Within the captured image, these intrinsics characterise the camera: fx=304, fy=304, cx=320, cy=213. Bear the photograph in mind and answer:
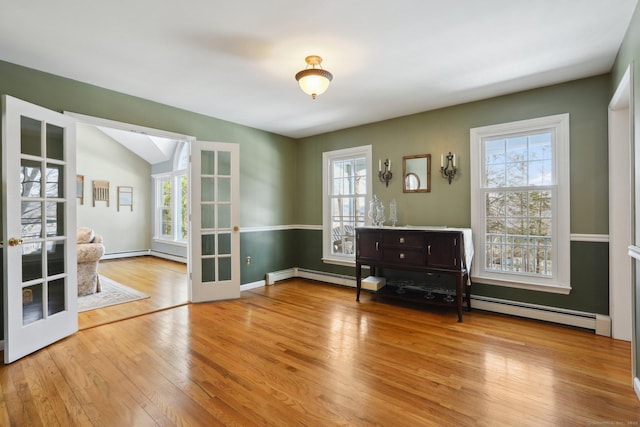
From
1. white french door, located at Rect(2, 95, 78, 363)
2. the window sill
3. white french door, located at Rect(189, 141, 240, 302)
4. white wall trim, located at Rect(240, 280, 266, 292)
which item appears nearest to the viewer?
white french door, located at Rect(2, 95, 78, 363)

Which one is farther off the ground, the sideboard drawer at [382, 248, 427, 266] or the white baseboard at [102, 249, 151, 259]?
the sideboard drawer at [382, 248, 427, 266]

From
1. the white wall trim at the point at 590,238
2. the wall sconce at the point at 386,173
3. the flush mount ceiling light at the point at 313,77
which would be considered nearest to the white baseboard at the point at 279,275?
the wall sconce at the point at 386,173

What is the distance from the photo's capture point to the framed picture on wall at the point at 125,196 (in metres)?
7.48

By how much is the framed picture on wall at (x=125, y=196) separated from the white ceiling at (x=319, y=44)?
505 cm

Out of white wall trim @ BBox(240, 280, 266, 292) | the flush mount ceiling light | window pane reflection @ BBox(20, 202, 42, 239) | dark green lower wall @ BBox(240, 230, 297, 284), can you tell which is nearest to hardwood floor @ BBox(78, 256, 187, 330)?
white wall trim @ BBox(240, 280, 266, 292)

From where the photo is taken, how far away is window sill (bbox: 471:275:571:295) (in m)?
3.11

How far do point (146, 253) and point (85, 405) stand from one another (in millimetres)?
6736

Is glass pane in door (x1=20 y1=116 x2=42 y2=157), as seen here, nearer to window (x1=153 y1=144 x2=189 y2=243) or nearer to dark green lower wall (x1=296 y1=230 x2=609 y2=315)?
window (x1=153 y1=144 x2=189 y2=243)

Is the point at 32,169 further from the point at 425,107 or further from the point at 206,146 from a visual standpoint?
the point at 425,107

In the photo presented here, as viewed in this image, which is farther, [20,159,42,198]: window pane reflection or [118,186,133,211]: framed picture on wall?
[118,186,133,211]: framed picture on wall

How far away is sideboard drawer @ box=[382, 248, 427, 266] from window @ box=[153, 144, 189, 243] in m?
4.97

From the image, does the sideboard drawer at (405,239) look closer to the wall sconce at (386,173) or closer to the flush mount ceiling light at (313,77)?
the wall sconce at (386,173)

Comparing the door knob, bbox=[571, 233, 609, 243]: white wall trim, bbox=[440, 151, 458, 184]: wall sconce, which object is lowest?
bbox=[571, 233, 609, 243]: white wall trim

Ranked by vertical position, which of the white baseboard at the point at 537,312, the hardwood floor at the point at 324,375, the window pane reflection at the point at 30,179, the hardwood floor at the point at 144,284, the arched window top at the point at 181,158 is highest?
the arched window top at the point at 181,158
